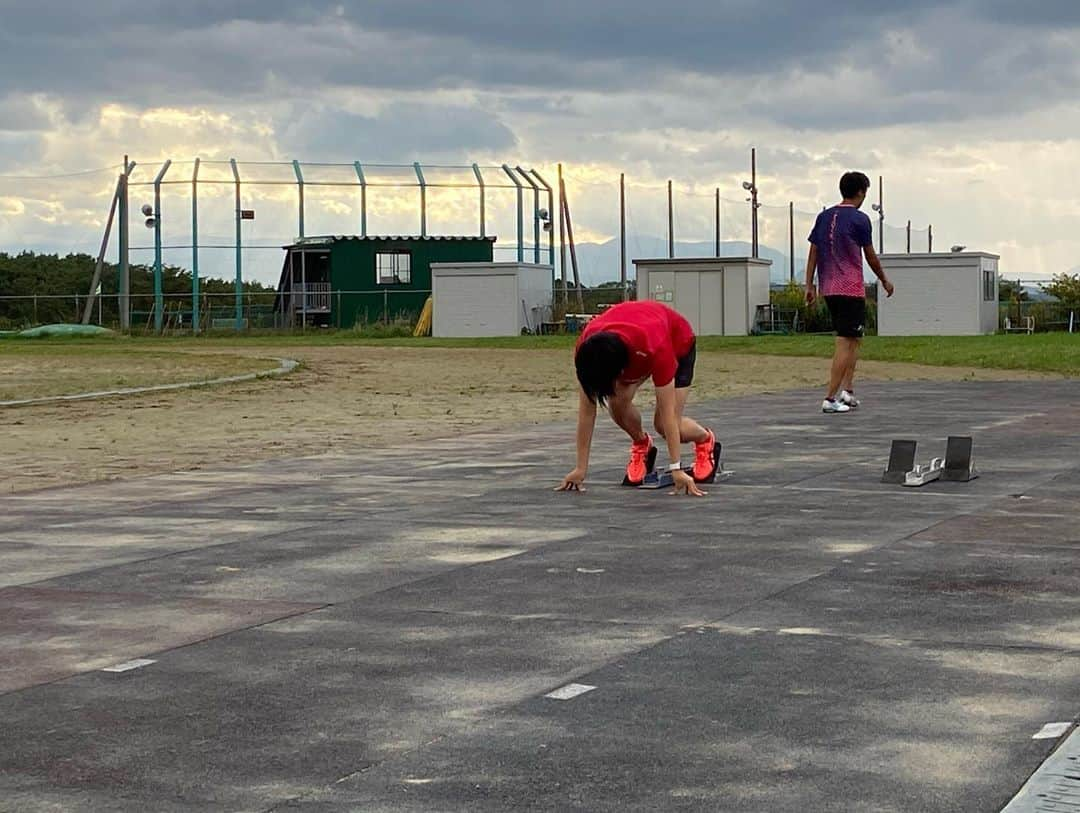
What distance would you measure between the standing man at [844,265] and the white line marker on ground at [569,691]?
10443 mm

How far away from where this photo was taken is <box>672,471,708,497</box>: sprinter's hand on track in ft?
31.4

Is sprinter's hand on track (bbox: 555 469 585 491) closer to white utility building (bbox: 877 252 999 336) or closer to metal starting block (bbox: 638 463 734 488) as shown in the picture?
metal starting block (bbox: 638 463 734 488)

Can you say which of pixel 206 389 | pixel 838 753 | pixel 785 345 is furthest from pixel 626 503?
pixel 785 345

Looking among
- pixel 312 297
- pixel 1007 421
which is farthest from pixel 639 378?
pixel 312 297

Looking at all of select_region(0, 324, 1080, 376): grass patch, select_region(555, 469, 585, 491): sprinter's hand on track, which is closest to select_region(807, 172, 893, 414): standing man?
select_region(555, 469, 585, 491): sprinter's hand on track

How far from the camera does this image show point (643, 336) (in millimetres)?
9328

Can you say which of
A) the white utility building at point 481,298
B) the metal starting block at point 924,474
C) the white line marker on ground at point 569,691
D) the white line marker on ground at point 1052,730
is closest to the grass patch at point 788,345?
the white utility building at point 481,298

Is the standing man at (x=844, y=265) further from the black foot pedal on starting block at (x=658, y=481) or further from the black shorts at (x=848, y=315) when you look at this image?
the black foot pedal on starting block at (x=658, y=481)

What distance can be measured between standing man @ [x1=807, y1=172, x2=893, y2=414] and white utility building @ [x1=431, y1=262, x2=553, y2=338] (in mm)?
37766

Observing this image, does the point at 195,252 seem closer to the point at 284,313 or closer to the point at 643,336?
the point at 284,313

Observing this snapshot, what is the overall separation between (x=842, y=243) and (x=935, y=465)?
5.46 meters

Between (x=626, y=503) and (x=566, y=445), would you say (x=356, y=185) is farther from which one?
(x=626, y=503)

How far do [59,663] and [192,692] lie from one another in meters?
0.65

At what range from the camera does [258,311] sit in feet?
212
